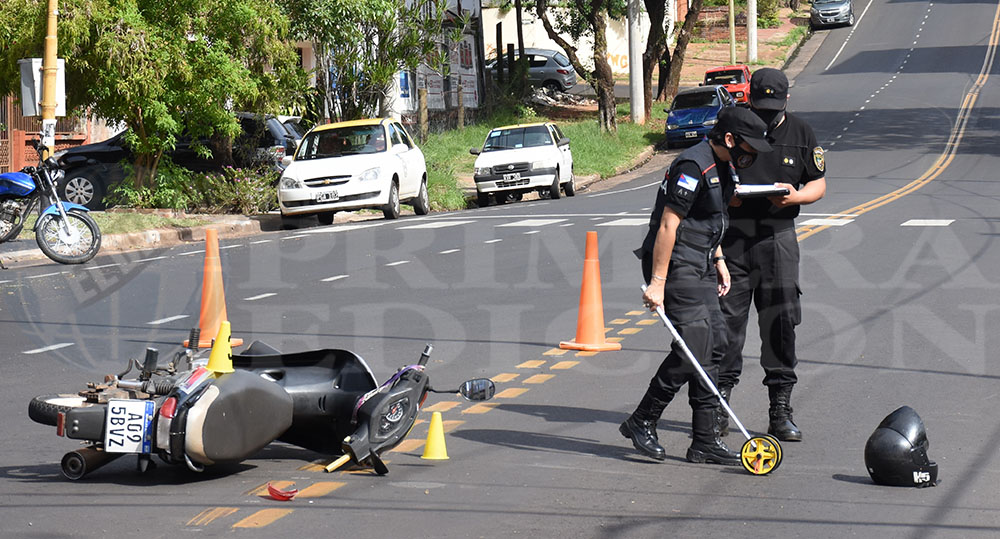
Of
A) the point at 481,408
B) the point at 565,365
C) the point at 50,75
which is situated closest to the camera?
the point at 481,408

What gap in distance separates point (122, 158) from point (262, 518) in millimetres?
19755

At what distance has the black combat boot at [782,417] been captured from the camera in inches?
291

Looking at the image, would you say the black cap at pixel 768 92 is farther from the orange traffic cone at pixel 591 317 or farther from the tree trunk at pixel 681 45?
the tree trunk at pixel 681 45

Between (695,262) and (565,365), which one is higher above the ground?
(695,262)

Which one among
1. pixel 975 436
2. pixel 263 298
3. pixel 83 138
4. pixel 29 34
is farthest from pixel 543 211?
pixel 975 436

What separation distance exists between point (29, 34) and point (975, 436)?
57.0 feet

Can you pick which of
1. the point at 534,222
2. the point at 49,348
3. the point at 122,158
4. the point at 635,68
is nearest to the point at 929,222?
the point at 534,222

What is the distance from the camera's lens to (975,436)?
739 centimetres

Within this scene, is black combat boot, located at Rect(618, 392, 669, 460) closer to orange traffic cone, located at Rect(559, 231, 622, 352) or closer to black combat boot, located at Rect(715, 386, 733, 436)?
black combat boot, located at Rect(715, 386, 733, 436)

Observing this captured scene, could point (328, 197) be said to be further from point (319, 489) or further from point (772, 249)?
point (319, 489)

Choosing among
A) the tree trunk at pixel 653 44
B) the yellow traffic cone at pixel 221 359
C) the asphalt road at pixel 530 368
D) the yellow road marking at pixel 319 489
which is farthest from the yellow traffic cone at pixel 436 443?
the tree trunk at pixel 653 44

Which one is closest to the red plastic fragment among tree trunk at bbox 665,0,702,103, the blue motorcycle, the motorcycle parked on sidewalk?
the motorcycle parked on sidewalk

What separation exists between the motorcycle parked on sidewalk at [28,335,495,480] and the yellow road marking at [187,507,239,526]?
0.31 metres

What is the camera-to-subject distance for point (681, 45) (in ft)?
155
